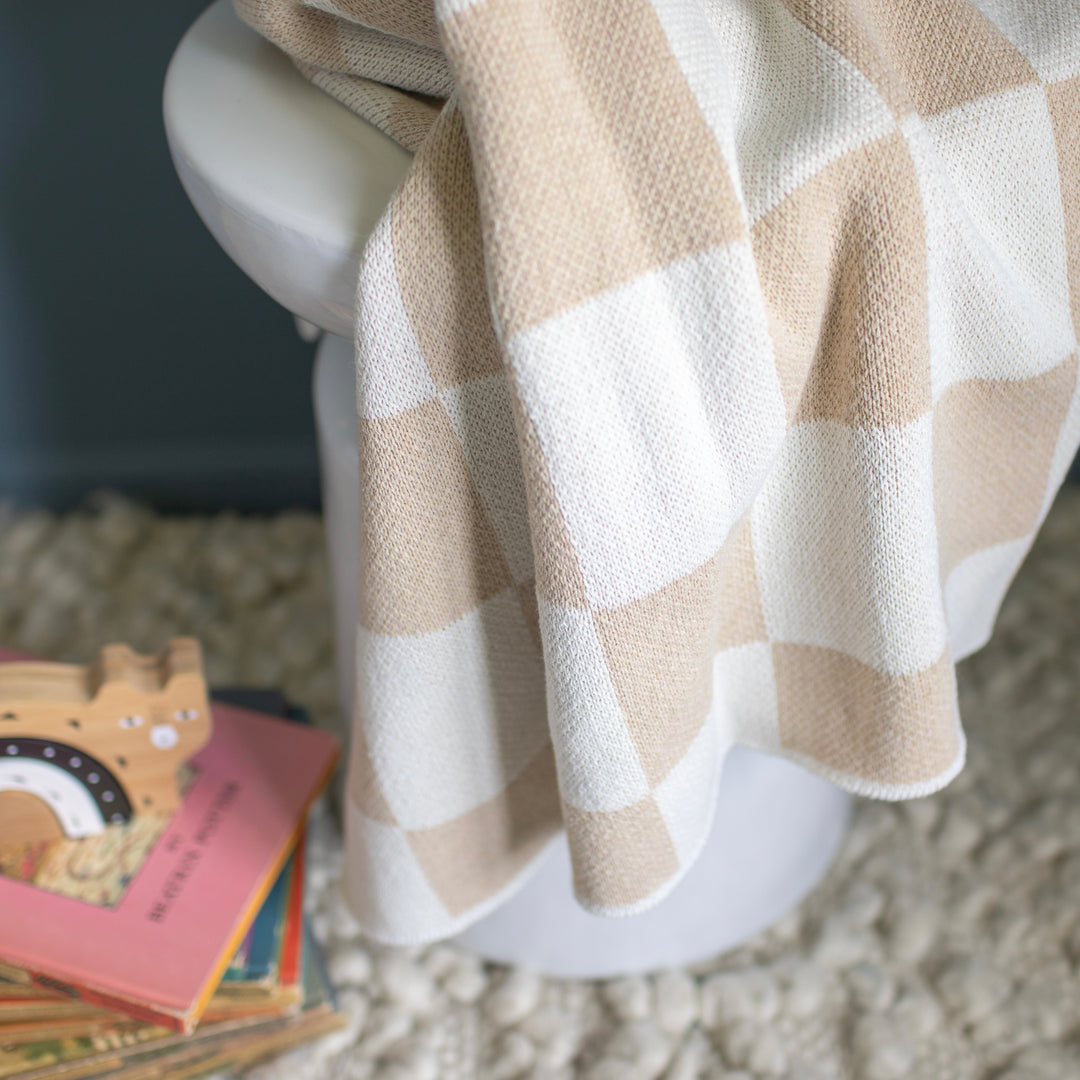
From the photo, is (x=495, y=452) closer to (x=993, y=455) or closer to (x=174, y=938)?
(x=993, y=455)

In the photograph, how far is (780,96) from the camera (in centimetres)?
44

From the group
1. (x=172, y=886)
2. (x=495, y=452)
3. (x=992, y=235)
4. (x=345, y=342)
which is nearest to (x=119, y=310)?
(x=345, y=342)

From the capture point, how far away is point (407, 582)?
1.59 feet

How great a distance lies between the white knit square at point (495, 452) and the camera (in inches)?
17.7

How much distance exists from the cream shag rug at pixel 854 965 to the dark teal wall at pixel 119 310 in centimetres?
18

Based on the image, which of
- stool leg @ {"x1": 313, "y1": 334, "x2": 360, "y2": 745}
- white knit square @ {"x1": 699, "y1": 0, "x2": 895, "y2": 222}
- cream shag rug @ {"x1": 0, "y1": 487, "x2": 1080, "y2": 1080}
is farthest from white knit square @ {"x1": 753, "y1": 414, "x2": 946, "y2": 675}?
cream shag rug @ {"x1": 0, "y1": 487, "x2": 1080, "y2": 1080}

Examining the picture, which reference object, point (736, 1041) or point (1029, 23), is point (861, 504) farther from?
point (736, 1041)

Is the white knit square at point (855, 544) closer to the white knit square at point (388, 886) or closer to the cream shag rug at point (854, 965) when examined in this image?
the white knit square at point (388, 886)

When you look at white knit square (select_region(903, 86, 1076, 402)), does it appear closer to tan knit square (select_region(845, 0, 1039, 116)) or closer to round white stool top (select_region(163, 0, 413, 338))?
tan knit square (select_region(845, 0, 1039, 116))

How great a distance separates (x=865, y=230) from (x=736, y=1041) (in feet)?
1.71

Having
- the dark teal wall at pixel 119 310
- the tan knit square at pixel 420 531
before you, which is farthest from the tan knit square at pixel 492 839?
the dark teal wall at pixel 119 310

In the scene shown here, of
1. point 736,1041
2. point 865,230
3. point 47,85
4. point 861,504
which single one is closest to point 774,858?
point 736,1041

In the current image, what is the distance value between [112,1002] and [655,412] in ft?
1.47

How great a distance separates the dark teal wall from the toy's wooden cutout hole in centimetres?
47
